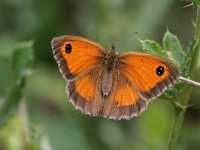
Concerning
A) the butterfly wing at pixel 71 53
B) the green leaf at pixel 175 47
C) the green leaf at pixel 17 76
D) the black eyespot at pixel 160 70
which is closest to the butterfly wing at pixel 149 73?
the black eyespot at pixel 160 70

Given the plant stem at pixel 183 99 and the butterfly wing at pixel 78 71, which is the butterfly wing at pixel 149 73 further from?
the butterfly wing at pixel 78 71

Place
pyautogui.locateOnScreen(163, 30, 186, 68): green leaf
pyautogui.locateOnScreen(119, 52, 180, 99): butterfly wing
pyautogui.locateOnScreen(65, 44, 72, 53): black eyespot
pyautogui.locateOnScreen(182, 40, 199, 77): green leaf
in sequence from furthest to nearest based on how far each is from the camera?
pyautogui.locateOnScreen(65, 44, 72, 53): black eyespot
pyautogui.locateOnScreen(163, 30, 186, 68): green leaf
pyautogui.locateOnScreen(119, 52, 180, 99): butterfly wing
pyautogui.locateOnScreen(182, 40, 199, 77): green leaf

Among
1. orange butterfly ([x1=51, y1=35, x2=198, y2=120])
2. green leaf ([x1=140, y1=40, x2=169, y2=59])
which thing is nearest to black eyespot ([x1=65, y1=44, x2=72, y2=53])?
orange butterfly ([x1=51, y1=35, x2=198, y2=120])

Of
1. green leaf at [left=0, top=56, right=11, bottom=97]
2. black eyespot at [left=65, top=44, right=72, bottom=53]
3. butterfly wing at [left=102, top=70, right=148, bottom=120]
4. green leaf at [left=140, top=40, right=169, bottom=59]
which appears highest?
green leaf at [left=140, top=40, right=169, bottom=59]

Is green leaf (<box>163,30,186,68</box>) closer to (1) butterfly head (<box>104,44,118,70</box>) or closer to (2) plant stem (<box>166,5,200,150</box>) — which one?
(2) plant stem (<box>166,5,200,150</box>)

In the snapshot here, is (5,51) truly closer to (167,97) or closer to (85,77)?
(85,77)

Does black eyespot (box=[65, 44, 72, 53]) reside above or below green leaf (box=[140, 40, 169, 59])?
below

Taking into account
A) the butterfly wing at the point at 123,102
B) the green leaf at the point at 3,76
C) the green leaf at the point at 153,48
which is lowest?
the butterfly wing at the point at 123,102
